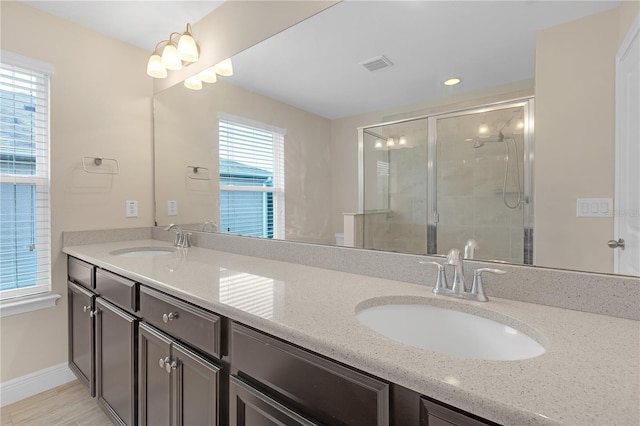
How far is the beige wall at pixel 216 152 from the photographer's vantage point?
154 cm

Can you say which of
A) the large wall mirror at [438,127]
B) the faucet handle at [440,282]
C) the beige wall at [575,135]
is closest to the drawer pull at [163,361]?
the large wall mirror at [438,127]

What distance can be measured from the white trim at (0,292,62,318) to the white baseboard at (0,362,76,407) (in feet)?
1.35

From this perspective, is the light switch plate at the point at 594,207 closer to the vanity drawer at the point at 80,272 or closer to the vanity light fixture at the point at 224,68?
the vanity light fixture at the point at 224,68

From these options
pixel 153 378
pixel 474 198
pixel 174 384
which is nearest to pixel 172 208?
pixel 153 378

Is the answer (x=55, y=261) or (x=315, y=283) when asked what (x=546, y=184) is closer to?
(x=315, y=283)

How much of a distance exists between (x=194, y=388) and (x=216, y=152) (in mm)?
1451

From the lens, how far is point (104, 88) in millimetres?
2273

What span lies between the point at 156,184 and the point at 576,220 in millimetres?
2654

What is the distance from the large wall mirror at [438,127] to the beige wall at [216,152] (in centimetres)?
1

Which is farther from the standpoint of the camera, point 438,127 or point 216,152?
point 216,152

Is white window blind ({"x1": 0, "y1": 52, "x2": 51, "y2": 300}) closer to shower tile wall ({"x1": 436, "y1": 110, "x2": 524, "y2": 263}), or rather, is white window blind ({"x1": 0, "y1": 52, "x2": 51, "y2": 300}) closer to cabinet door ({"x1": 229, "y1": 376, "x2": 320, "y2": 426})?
cabinet door ({"x1": 229, "y1": 376, "x2": 320, "y2": 426})

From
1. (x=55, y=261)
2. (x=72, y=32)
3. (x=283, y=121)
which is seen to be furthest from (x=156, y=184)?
(x=283, y=121)

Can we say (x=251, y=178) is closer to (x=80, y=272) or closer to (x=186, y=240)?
(x=186, y=240)

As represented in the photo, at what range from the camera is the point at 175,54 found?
6.79 feet
